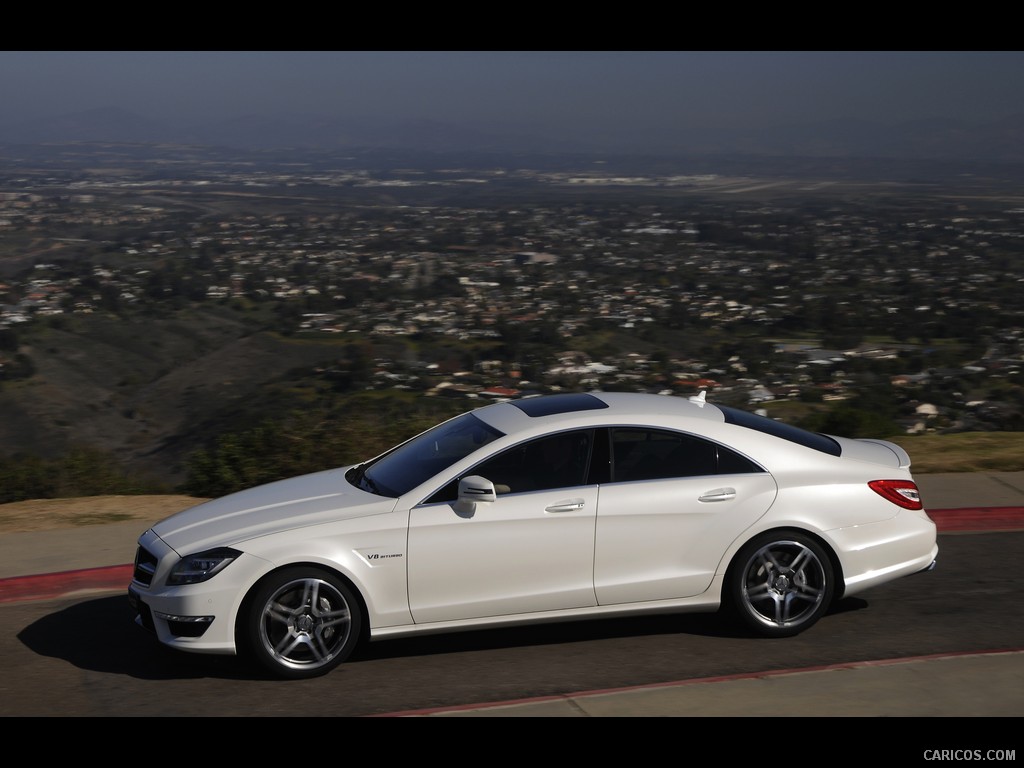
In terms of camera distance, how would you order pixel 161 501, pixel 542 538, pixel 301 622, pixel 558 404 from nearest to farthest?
pixel 301 622 → pixel 542 538 → pixel 558 404 → pixel 161 501

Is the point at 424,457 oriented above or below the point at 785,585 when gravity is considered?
above

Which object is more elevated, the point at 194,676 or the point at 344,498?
the point at 344,498

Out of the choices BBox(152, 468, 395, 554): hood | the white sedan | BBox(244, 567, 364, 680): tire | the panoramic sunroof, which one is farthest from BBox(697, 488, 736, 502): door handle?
Answer: BBox(244, 567, 364, 680): tire

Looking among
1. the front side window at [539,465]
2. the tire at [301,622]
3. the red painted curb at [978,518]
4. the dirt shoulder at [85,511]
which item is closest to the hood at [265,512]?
the tire at [301,622]

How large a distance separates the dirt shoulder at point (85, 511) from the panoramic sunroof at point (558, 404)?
15.2 feet

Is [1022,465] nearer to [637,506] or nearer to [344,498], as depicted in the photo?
[637,506]

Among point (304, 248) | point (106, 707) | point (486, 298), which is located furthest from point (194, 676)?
point (304, 248)

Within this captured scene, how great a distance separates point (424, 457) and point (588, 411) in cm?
105

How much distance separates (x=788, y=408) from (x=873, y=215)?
53.6 m

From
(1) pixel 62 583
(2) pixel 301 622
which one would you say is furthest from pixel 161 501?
(2) pixel 301 622

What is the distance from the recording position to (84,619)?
7523mm

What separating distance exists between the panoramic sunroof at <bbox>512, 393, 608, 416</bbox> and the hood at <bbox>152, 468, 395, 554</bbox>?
1187 millimetres

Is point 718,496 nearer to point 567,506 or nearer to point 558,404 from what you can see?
point 567,506

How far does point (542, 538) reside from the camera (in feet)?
20.2
